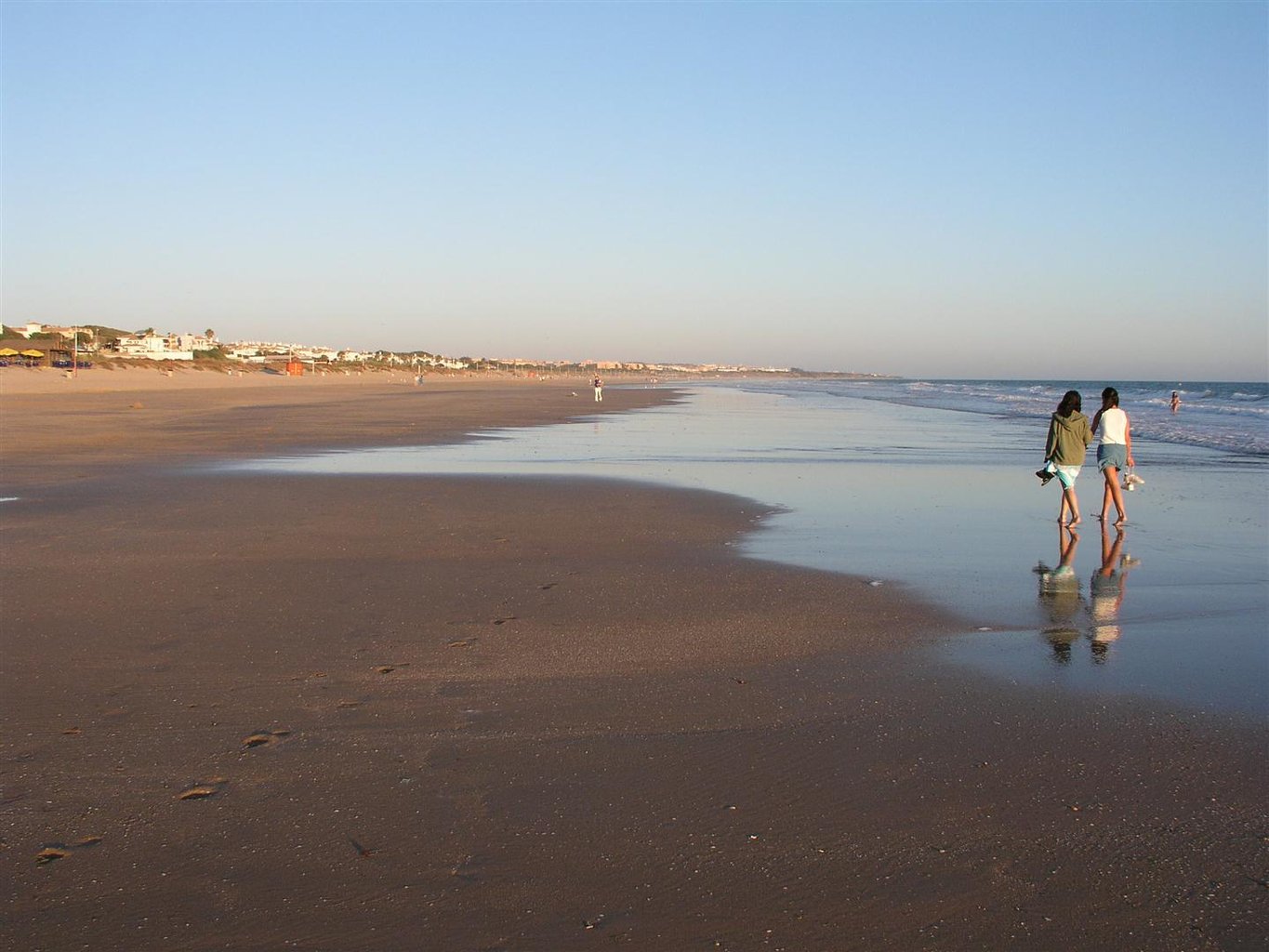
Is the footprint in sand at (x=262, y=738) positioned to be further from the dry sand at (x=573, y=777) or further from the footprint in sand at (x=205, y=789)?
the footprint in sand at (x=205, y=789)

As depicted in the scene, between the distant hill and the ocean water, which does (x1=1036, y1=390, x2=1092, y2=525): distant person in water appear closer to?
→ the ocean water

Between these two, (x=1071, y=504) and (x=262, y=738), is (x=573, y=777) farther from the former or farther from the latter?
(x=1071, y=504)

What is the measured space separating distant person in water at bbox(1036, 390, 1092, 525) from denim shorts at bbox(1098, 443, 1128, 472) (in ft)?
0.64

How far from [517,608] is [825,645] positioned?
84.7 inches

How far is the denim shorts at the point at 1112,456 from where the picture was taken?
10.9 metres

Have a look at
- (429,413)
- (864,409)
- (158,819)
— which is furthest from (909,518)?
(864,409)

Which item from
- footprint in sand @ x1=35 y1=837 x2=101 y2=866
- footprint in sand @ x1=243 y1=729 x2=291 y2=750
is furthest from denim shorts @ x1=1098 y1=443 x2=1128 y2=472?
footprint in sand @ x1=35 y1=837 x2=101 y2=866

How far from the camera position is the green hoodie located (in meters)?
11.0

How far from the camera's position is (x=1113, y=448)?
11.1 m

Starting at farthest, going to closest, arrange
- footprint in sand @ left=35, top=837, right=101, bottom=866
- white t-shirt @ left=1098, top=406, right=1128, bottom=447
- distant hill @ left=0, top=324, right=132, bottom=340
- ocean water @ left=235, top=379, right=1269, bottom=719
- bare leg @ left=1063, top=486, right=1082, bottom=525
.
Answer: distant hill @ left=0, top=324, right=132, bottom=340 < white t-shirt @ left=1098, top=406, right=1128, bottom=447 < bare leg @ left=1063, top=486, right=1082, bottom=525 < ocean water @ left=235, top=379, right=1269, bottom=719 < footprint in sand @ left=35, top=837, right=101, bottom=866

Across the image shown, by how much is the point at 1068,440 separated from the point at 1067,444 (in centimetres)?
6

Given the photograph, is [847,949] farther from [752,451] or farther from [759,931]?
[752,451]

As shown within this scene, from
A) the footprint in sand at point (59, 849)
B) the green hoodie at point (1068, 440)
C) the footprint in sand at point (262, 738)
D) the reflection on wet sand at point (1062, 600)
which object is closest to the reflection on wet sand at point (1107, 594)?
the reflection on wet sand at point (1062, 600)

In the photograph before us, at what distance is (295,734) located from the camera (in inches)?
175
